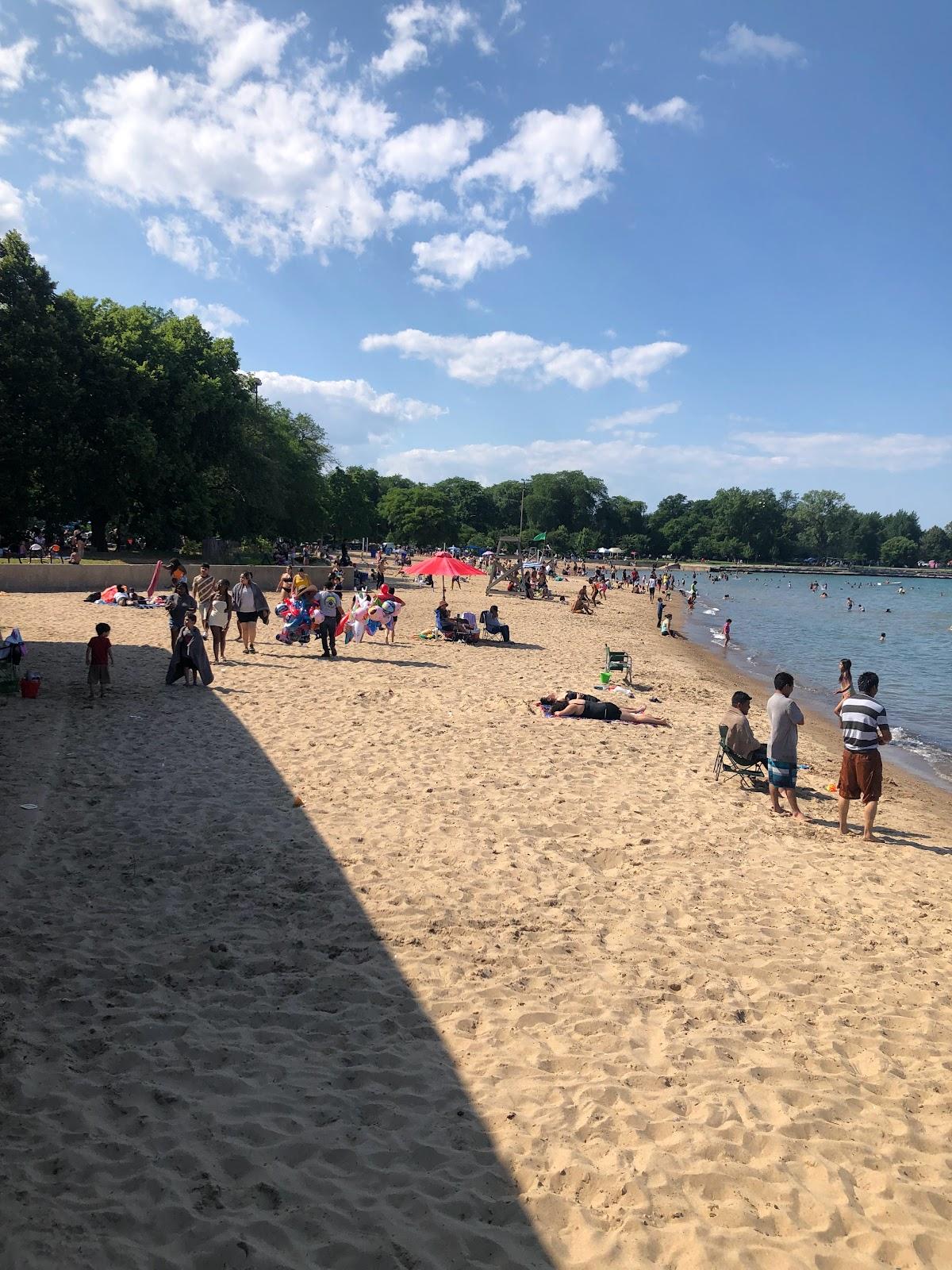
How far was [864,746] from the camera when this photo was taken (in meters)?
7.91

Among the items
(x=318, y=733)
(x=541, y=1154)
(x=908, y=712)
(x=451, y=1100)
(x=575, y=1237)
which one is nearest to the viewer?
(x=575, y=1237)

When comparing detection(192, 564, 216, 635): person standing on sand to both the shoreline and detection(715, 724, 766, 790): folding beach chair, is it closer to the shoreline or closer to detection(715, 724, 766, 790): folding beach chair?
detection(715, 724, 766, 790): folding beach chair

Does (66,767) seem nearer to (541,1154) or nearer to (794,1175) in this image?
(541,1154)

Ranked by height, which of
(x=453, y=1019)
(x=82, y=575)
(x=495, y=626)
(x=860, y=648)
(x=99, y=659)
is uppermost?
(x=82, y=575)

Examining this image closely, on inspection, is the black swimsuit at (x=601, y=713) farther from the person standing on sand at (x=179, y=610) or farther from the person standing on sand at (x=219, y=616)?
the person standing on sand at (x=219, y=616)

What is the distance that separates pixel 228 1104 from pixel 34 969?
5.81 ft

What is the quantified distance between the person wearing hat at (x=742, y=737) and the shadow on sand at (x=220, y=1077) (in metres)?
5.41

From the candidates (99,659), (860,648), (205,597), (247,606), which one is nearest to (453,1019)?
(99,659)

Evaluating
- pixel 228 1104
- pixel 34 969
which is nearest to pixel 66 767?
pixel 34 969

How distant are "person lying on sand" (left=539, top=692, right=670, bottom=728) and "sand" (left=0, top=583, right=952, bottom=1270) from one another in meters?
3.10

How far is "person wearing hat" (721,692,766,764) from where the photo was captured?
9.67 metres

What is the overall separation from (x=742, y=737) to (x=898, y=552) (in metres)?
171

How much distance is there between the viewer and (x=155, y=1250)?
2957 millimetres

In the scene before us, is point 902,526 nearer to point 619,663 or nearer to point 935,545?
point 935,545
